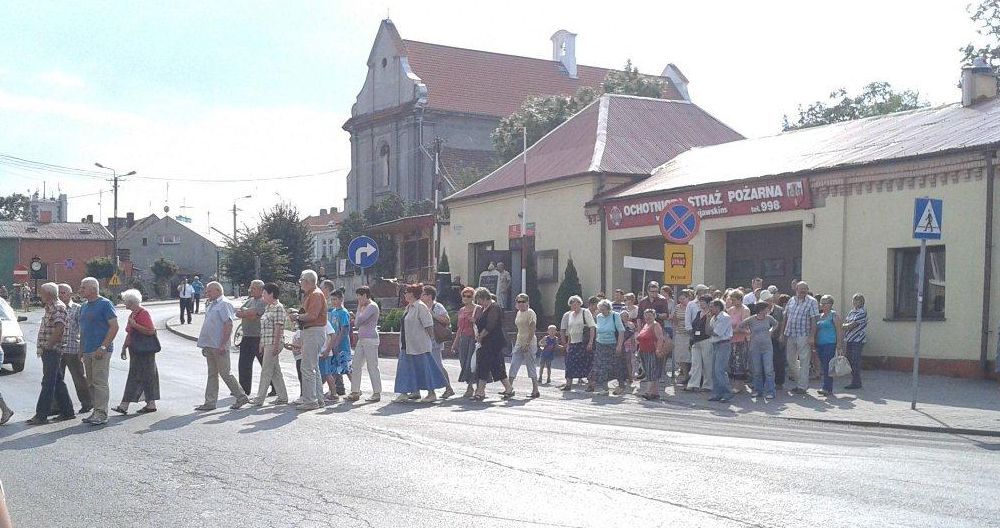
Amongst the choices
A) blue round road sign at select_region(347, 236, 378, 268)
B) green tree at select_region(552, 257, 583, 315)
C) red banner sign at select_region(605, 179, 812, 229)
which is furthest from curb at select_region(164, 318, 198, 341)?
red banner sign at select_region(605, 179, 812, 229)

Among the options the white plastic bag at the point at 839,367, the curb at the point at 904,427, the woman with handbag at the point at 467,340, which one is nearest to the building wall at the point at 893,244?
the white plastic bag at the point at 839,367

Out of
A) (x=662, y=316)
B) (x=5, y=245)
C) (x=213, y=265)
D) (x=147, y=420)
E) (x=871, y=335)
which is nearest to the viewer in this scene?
(x=147, y=420)

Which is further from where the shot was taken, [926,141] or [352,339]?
[926,141]

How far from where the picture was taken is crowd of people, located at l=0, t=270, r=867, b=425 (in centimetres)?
1381

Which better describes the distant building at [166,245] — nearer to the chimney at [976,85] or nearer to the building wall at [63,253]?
the building wall at [63,253]

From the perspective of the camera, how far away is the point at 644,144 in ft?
110

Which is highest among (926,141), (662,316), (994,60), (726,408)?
(994,60)

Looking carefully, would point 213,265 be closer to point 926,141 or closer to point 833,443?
point 926,141

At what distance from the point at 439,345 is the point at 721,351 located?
4.22m

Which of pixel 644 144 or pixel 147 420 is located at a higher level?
pixel 644 144

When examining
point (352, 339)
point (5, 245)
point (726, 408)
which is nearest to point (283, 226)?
point (5, 245)

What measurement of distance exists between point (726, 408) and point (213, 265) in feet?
311

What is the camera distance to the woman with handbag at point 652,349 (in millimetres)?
17328

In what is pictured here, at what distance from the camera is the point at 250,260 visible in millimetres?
54375
